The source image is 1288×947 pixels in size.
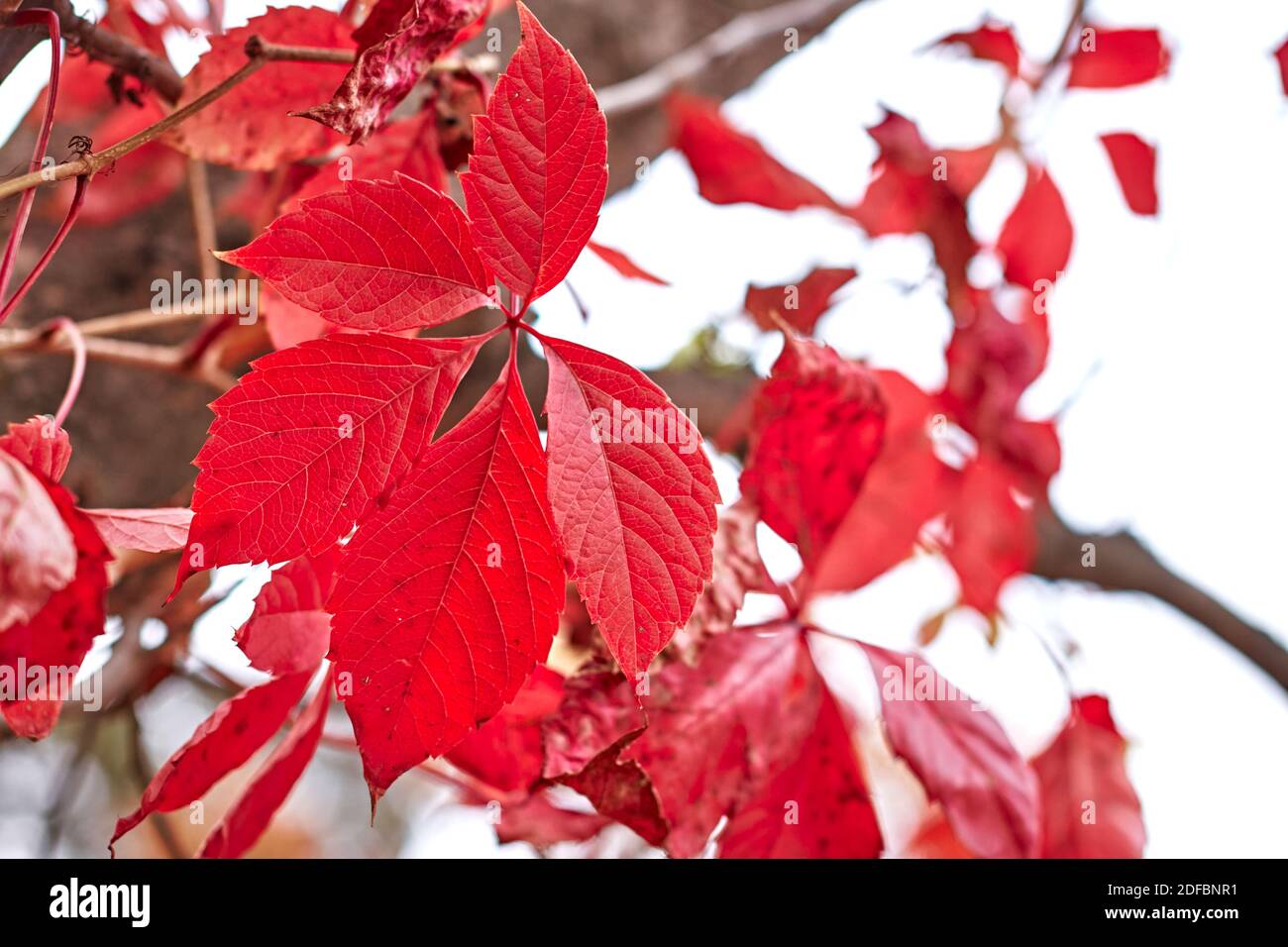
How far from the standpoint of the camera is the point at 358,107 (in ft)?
1.02

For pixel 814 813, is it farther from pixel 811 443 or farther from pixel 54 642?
pixel 54 642

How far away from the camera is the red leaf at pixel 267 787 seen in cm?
44

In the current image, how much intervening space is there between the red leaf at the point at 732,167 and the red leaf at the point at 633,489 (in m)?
0.50

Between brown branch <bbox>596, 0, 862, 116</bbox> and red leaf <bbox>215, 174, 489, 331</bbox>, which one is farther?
brown branch <bbox>596, 0, 862, 116</bbox>

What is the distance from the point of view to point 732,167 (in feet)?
2.62

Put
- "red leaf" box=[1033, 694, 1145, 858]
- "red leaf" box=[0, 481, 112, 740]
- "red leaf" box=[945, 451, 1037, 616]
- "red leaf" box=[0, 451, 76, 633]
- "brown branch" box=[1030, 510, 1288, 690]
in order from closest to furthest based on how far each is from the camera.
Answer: "red leaf" box=[0, 451, 76, 633]
"red leaf" box=[0, 481, 112, 740]
"red leaf" box=[1033, 694, 1145, 858]
"red leaf" box=[945, 451, 1037, 616]
"brown branch" box=[1030, 510, 1288, 690]

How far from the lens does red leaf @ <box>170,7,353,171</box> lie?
432 millimetres

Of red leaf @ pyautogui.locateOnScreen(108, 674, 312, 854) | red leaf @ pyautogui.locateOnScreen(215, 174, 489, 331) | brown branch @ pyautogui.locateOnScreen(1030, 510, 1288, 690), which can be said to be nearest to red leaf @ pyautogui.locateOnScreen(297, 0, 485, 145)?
red leaf @ pyautogui.locateOnScreen(215, 174, 489, 331)

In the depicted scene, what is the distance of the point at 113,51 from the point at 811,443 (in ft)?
1.19

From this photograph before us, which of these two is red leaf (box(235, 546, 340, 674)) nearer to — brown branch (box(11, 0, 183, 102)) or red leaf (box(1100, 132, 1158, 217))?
brown branch (box(11, 0, 183, 102))

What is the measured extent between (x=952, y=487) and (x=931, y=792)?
504 millimetres

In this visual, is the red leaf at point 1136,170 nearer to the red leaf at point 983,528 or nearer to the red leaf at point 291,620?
the red leaf at point 983,528

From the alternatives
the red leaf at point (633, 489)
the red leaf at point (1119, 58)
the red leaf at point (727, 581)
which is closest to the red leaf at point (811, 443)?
the red leaf at point (727, 581)

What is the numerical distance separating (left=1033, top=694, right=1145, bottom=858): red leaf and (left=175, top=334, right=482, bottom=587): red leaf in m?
0.60
